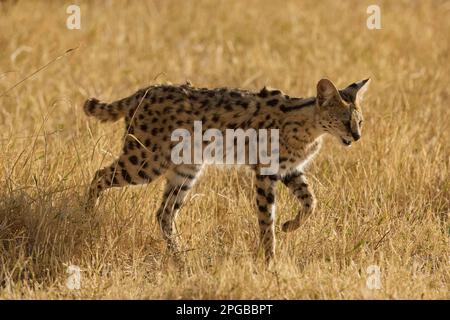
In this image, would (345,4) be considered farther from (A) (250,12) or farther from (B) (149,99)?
(B) (149,99)

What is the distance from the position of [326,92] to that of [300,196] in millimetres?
738

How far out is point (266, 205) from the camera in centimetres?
630

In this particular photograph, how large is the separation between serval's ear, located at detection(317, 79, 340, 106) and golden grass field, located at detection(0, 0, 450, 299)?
0.82m

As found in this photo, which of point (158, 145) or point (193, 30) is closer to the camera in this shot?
point (158, 145)

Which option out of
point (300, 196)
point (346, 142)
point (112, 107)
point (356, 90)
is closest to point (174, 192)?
point (112, 107)

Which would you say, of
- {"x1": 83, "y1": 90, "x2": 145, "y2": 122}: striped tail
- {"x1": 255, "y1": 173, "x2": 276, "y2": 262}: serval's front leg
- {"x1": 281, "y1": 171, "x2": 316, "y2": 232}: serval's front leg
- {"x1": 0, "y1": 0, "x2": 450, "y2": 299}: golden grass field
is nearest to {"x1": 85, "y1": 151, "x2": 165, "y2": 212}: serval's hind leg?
{"x1": 0, "y1": 0, "x2": 450, "y2": 299}: golden grass field

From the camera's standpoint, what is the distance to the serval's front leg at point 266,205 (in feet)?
20.4

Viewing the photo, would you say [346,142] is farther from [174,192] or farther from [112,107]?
[112,107]

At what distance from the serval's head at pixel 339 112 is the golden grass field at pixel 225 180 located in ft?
2.02

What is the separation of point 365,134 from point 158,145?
2.09 m

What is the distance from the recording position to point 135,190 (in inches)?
277
